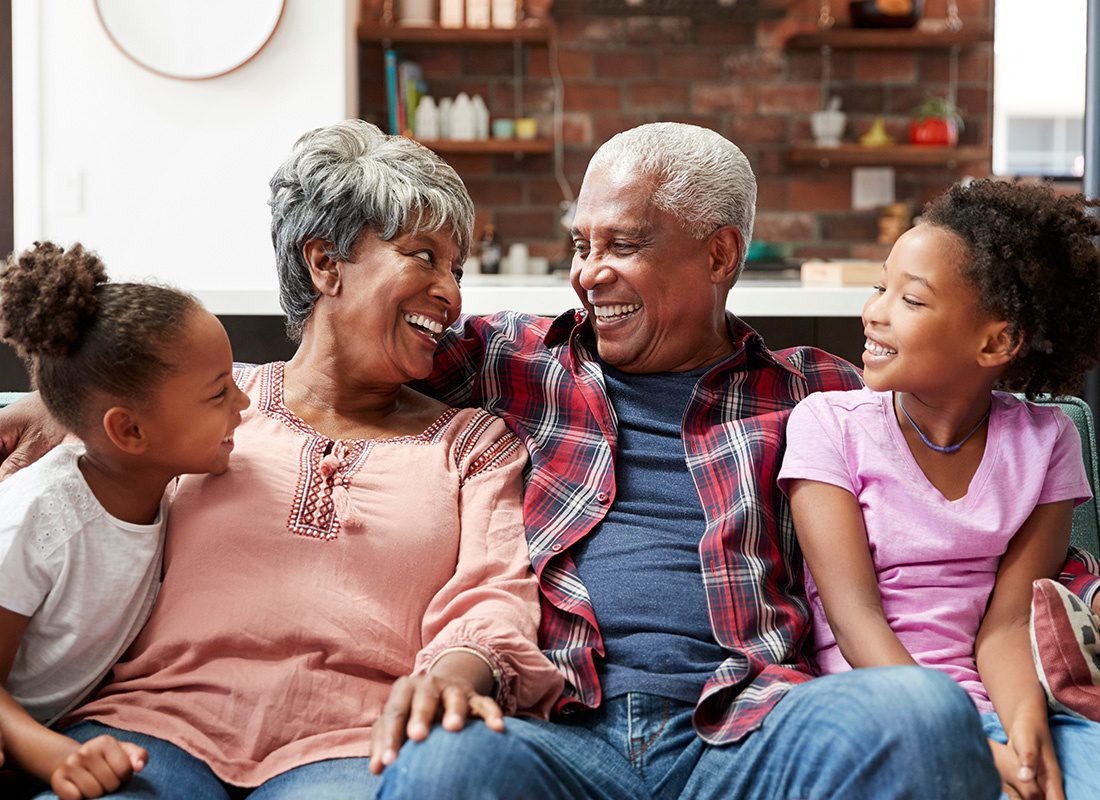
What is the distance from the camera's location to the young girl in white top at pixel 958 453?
1.53 meters

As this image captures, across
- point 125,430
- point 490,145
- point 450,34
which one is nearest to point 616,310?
point 125,430

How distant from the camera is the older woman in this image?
1.38 m

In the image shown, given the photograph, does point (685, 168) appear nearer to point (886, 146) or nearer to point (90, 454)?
point (90, 454)

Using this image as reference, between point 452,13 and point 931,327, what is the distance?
161 inches

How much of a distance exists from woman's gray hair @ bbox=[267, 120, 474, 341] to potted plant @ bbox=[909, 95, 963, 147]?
163 inches

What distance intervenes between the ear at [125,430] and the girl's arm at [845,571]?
838 millimetres

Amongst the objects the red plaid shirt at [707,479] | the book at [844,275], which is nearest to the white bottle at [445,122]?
the book at [844,275]

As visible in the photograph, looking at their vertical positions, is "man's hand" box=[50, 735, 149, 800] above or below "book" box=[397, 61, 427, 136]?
below

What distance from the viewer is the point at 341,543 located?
5.00 ft

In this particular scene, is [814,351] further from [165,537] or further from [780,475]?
[165,537]

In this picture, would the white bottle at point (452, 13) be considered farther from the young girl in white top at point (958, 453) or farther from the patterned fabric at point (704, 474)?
the young girl in white top at point (958, 453)

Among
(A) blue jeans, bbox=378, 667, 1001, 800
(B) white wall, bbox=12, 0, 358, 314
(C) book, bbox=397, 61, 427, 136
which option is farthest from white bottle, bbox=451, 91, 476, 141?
(A) blue jeans, bbox=378, 667, 1001, 800

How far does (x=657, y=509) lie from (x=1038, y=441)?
0.52 meters

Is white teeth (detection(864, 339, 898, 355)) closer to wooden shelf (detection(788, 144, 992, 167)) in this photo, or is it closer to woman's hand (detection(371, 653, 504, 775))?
woman's hand (detection(371, 653, 504, 775))
